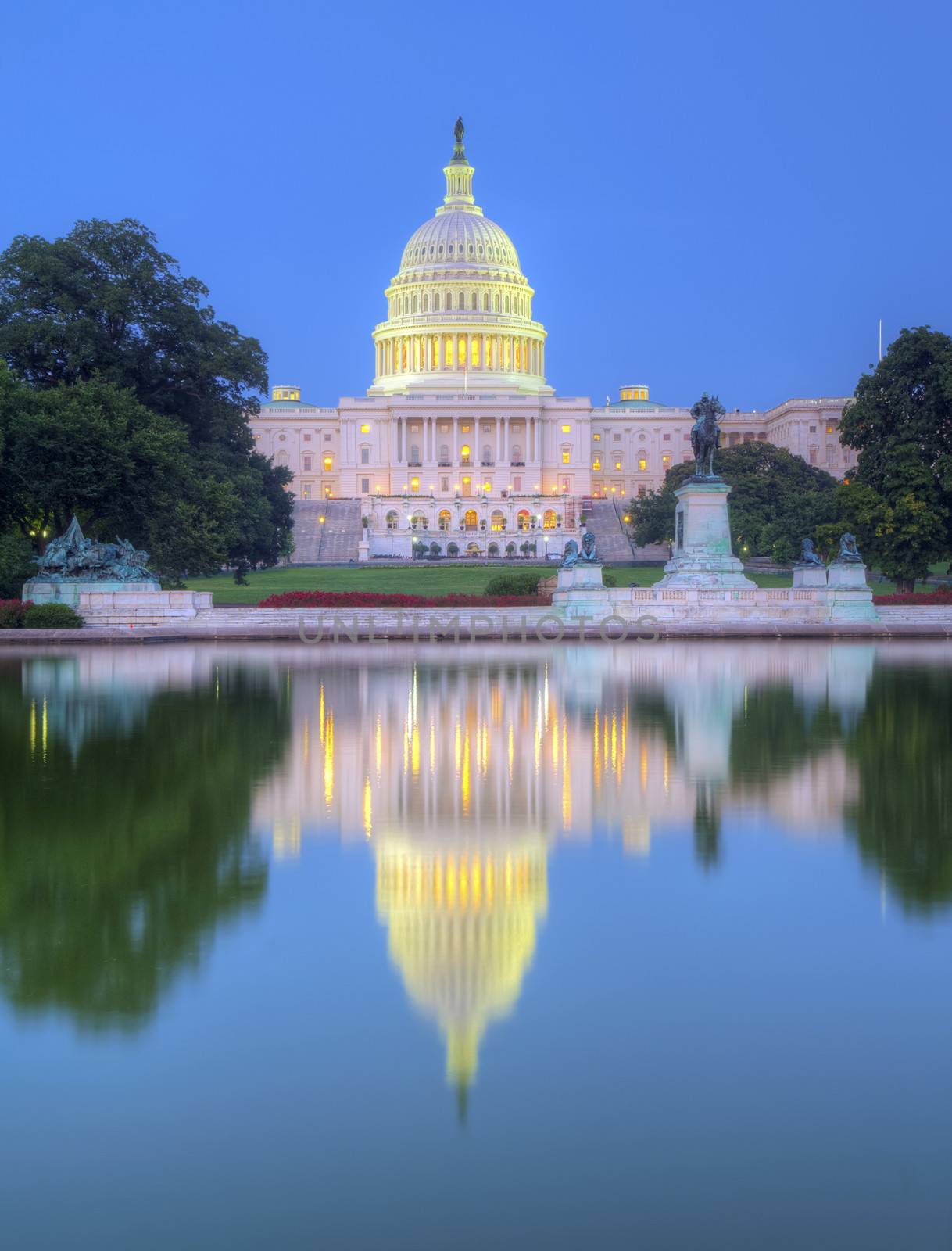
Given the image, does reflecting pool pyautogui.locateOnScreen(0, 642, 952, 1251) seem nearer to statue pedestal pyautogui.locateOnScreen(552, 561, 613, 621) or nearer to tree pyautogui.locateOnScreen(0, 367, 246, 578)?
statue pedestal pyautogui.locateOnScreen(552, 561, 613, 621)

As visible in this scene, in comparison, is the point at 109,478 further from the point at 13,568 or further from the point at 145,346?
the point at 145,346

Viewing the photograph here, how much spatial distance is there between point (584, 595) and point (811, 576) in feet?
24.8

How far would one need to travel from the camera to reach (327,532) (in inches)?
4461

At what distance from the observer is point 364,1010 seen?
638cm

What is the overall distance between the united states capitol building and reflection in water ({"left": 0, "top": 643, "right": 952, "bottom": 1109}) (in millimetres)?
113183

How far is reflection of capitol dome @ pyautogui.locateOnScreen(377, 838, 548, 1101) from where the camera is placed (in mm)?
6328

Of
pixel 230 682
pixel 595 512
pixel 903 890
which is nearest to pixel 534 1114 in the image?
pixel 903 890

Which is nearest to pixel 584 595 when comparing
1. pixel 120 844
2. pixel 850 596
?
pixel 850 596

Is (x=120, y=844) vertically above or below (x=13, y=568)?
below

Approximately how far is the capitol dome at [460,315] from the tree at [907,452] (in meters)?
99.2

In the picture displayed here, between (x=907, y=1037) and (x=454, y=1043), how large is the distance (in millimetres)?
1947

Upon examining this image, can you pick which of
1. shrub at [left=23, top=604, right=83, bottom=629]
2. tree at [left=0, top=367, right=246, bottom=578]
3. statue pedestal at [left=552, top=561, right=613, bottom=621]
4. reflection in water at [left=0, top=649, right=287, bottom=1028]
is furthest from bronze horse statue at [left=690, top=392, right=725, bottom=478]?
reflection in water at [left=0, top=649, right=287, bottom=1028]

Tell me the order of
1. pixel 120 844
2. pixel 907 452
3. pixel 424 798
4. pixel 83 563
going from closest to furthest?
pixel 120 844 → pixel 424 798 → pixel 83 563 → pixel 907 452

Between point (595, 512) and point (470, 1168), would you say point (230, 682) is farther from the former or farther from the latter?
point (595, 512)
